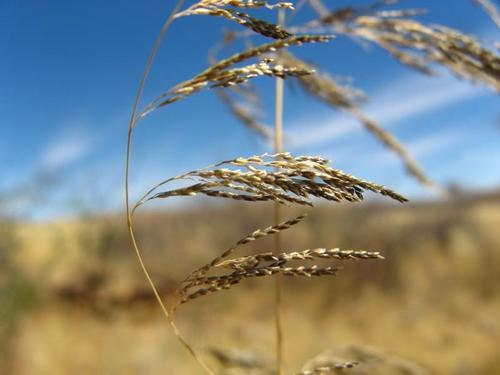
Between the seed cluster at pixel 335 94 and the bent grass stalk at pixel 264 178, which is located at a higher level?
the seed cluster at pixel 335 94

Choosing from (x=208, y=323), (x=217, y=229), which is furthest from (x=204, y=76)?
(x=217, y=229)

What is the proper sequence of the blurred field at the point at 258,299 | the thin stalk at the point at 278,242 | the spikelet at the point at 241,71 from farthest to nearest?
the blurred field at the point at 258,299 → the thin stalk at the point at 278,242 → the spikelet at the point at 241,71

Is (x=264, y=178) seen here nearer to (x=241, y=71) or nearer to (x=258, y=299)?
(x=241, y=71)

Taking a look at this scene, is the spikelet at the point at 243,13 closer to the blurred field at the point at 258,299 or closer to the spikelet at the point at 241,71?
the spikelet at the point at 241,71

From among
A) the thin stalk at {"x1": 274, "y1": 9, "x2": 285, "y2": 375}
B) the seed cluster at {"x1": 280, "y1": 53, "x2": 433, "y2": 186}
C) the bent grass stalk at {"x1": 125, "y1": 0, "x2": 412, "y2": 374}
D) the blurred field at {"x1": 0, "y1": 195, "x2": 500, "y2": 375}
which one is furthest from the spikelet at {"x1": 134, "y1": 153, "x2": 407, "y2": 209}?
the blurred field at {"x1": 0, "y1": 195, "x2": 500, "y2": 375}

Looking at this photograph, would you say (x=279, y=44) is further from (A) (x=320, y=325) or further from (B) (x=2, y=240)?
(A) (x=320, y=325)

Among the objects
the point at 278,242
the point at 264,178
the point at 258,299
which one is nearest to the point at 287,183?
the point at 264,178

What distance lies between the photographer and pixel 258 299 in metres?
10.2

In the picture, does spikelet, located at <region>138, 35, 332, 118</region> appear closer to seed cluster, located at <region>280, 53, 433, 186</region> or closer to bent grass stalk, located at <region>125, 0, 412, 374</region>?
bent grass stalk, located at <region>125, 0, 412, 374</region>

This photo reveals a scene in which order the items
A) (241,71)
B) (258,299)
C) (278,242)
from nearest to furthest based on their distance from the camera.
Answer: (241,71) < (278,242) < (258,299)

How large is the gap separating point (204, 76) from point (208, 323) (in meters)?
8.05

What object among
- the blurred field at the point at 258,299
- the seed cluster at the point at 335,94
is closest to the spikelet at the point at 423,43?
the seed cluster at the point at 335,94

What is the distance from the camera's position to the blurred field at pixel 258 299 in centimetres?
668

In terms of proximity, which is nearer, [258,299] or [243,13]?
[243,13]
